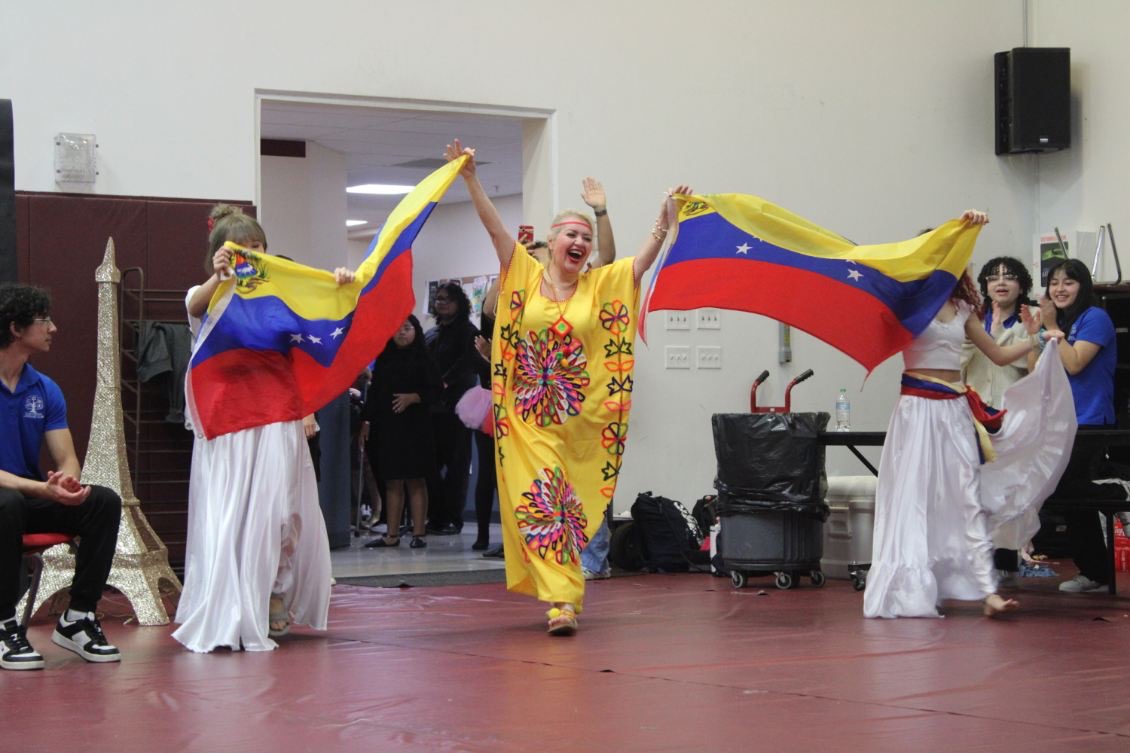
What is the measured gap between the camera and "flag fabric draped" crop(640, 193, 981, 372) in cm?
657

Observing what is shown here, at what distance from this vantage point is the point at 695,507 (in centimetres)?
945

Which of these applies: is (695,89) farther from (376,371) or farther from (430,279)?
(430,279)

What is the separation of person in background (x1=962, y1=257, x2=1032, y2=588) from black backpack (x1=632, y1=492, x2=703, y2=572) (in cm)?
182

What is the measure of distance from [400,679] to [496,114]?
540cm

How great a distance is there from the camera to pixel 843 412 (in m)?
9.97

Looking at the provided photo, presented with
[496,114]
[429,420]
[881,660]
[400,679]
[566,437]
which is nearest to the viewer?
[400,679]

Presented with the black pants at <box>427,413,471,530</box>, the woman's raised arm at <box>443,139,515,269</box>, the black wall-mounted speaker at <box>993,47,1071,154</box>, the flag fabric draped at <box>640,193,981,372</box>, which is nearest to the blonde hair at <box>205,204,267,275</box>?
the woman's raised arm at <box>443,139,515,269</box>

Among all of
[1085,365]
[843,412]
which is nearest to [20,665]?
[1085,365]

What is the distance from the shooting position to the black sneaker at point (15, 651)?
16.7ft

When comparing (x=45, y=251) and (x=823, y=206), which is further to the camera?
(x=823, y=206)

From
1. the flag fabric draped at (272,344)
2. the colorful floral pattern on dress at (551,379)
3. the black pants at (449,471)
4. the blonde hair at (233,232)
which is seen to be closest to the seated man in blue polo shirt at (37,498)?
the flag fabric draped at (272,344)

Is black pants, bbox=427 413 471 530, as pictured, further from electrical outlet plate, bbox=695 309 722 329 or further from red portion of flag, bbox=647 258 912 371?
red portion of flag, bbox=647 258 912 371

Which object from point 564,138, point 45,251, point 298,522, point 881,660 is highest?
point 564,138

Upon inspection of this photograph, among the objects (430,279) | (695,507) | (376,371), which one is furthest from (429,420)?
(430,279)
